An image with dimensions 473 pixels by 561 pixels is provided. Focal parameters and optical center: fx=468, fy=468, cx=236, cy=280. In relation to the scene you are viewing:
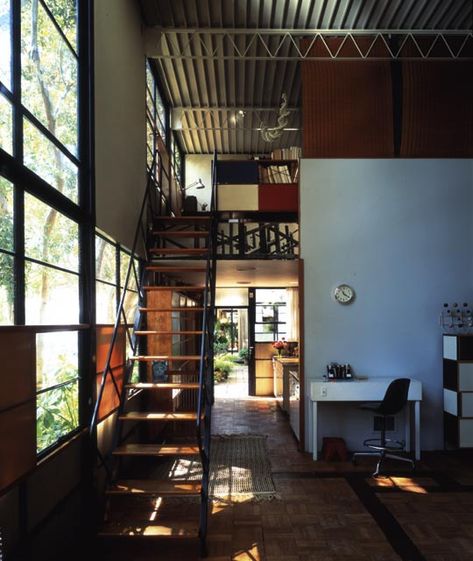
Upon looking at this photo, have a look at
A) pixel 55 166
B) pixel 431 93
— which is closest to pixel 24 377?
pixel 55 166

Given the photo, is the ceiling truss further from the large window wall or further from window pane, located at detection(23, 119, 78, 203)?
window pane, located at detection(23, 119, 78, 203)

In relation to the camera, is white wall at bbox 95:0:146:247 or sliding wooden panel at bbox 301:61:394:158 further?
sliding wooden panel at bbox 301:61:394:158

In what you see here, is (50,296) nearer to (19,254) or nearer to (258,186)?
(19,254)

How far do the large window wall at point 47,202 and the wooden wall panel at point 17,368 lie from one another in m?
0.02

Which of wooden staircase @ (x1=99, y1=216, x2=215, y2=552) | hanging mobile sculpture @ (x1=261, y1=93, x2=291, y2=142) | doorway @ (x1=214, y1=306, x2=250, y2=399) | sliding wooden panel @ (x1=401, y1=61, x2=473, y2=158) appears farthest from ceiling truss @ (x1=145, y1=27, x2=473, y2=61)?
doorway @ (x1=214, y1=306, x2=250, y2=399)

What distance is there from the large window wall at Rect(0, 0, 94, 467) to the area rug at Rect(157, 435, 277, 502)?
1.87 m

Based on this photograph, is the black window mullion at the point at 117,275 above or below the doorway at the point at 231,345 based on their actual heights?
above

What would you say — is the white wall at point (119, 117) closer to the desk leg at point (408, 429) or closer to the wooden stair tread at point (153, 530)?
the wooden stair tread at point (153, 530)

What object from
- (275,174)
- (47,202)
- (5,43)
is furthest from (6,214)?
(275,174)

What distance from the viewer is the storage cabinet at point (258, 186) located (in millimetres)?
6582

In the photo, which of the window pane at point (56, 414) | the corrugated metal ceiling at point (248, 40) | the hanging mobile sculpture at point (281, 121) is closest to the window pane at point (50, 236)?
the window pane at point (56, 414)

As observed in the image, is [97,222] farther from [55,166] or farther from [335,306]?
[335,306]

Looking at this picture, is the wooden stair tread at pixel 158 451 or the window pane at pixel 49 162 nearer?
the window pane at pixel 49 162

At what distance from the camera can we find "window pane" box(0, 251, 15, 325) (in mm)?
2537
